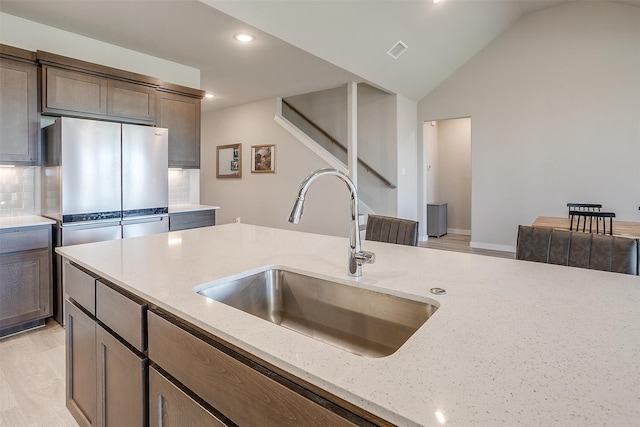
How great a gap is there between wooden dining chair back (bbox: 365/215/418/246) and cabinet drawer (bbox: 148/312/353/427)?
4.21ft

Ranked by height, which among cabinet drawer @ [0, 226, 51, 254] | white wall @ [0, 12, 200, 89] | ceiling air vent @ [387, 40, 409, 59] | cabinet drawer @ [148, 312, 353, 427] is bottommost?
cabinet drawer @ [148, 312, 353, 427]

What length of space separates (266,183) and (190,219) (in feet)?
7.50

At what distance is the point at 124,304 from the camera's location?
1161 mm

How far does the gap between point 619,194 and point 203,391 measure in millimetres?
6003

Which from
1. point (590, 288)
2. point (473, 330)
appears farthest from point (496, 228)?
point (473, 330)

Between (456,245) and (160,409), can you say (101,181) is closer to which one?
(160,409)

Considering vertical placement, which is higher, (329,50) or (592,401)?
(329,50)

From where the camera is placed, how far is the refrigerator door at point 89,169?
2773 millimetres

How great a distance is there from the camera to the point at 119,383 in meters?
1.21

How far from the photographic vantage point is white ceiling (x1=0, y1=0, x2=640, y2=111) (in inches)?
114

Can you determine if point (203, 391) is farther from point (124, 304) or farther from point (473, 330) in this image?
point (473, 330)

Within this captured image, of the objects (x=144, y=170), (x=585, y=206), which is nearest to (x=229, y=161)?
(x=144, y=170)

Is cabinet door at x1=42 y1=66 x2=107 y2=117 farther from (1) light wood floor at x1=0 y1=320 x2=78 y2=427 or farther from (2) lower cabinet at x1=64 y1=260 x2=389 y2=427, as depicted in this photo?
(2) lower cabinet at x1=64 y1=260 x2=389 y2=427

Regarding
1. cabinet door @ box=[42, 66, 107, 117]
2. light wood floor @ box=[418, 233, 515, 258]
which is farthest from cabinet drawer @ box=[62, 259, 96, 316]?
light wood floor @ box=[418, 233, 515, 258]
